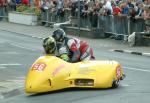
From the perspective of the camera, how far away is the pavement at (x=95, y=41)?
87.8 ft

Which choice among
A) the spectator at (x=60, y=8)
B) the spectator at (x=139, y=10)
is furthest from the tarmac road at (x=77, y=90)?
the spectator at (x=60, y=8)

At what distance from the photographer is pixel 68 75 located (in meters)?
13.6

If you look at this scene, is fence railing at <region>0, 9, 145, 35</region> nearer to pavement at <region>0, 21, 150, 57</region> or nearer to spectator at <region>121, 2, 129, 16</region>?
spectator at <region>121, 2, 129, 16</region>

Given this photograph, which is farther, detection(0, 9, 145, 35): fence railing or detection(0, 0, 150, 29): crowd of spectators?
detection(0, 9, 145, 35): fence railing

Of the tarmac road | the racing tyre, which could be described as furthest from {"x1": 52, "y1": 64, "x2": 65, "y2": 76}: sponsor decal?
the racing tyre

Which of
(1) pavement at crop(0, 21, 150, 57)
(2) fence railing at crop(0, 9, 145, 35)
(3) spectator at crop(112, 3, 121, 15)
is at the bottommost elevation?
(1) pavement at crop(0, 21, 150, 57)

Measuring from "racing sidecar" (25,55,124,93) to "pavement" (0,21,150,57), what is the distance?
10.9 m

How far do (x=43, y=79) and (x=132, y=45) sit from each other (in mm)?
15655

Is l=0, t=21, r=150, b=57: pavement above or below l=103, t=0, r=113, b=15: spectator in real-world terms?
below

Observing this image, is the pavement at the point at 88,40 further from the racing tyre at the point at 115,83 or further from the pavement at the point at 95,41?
the racing tyre at the point at 115,83

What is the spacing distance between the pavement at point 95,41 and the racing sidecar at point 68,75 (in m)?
10.9

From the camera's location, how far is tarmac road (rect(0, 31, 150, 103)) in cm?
1252

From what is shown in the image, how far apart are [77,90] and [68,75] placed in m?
0.50

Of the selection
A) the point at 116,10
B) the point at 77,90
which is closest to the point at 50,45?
the point at 77,90
